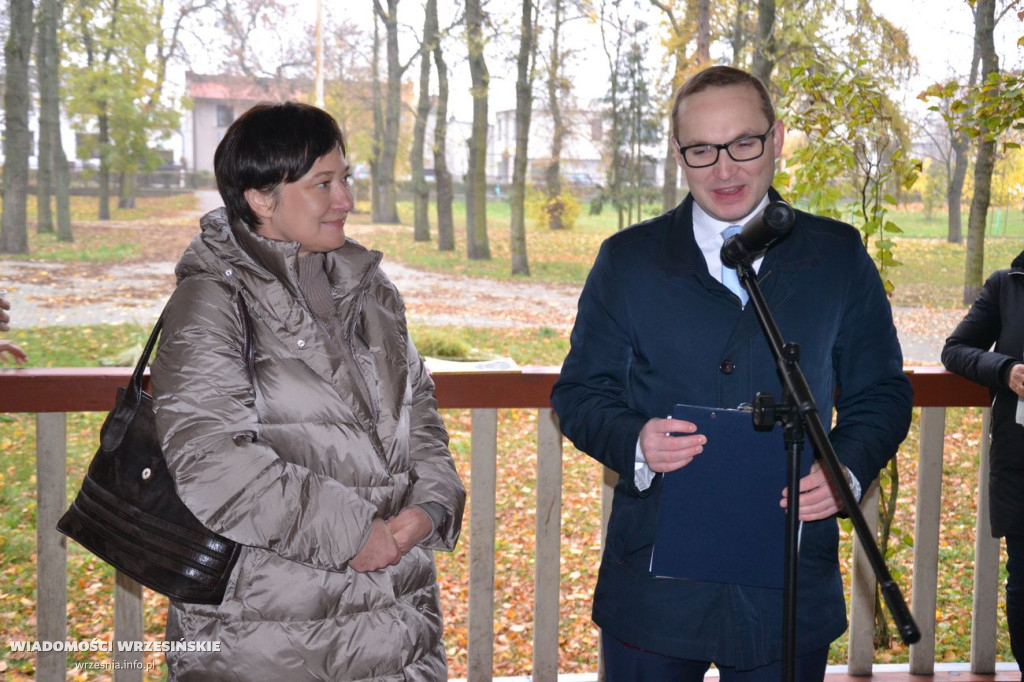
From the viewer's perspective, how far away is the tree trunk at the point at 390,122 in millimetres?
5176

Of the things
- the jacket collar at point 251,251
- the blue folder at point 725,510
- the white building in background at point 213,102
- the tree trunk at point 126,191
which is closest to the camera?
the blue folder at point 725,510

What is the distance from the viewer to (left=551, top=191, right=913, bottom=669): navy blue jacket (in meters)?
1.62

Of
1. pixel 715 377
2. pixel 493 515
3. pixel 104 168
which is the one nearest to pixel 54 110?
pixel 104 168

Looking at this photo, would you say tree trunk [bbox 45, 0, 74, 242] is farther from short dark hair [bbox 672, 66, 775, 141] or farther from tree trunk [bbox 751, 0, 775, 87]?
short dark hair [bbox 672, 66, 775, 141]

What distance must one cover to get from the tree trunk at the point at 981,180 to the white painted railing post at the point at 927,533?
245cm

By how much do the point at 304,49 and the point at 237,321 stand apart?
3.74 m

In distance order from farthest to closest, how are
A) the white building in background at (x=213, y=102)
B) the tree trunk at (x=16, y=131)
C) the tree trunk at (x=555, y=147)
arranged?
the tree trunk at (x=555, y=147) < the white building in background at (x=213, y=102) < the tree trunk at (x=16, y=131)

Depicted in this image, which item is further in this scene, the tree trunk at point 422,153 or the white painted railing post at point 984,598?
the tree trunk at point 422,153

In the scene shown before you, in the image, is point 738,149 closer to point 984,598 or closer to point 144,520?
point 144,520

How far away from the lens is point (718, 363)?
1612mm

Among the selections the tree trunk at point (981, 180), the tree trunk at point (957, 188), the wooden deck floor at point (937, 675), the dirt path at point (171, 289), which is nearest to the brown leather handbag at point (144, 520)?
the wooden deck floor at point (937, 675)

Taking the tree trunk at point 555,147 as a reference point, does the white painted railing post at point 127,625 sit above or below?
below

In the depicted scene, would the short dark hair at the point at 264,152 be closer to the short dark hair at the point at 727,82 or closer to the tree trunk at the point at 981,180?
the short dark hair at the point at 727,82

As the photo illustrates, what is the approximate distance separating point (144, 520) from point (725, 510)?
1016mm
